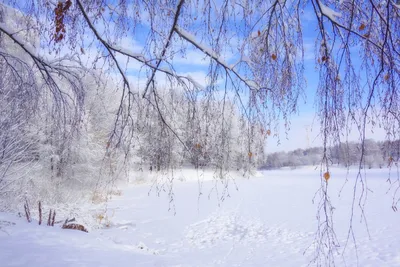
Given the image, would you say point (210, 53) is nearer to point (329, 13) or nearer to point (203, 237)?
point (329, 13)

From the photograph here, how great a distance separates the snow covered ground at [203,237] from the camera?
17.4 feet

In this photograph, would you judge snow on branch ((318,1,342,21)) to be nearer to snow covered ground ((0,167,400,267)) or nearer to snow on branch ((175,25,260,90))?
snow on branch ((175,25,260,90))

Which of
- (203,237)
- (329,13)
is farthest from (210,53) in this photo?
(203,237)

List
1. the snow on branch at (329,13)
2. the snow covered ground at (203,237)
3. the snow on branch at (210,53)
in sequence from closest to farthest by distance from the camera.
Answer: the snow on branch at (329,13) → the snow on branch at (210,53) → the snow covered ground at (203,237)

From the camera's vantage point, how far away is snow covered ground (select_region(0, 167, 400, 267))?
5316 mm

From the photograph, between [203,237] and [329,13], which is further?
[203,237]

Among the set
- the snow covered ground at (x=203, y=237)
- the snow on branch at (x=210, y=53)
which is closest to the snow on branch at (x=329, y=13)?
the snow on branch at (x=210, y=53)

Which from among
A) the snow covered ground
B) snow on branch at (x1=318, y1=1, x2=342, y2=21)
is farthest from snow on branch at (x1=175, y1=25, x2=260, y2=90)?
the snow covered ground

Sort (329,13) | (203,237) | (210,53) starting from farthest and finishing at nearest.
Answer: (203,237) → (210,53) → (329,13)

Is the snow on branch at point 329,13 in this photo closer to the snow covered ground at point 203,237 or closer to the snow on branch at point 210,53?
the snow on branch at point 210,53

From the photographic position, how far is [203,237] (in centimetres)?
888

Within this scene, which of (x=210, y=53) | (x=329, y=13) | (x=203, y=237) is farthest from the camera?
(x=203, y=237)

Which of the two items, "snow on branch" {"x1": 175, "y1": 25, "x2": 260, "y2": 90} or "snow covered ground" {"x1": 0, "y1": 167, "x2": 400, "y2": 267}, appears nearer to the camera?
"snow on branch" {"x1": 175, "y1": 25, "x2": 260, "y2": 90}

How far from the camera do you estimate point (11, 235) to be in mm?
5863
